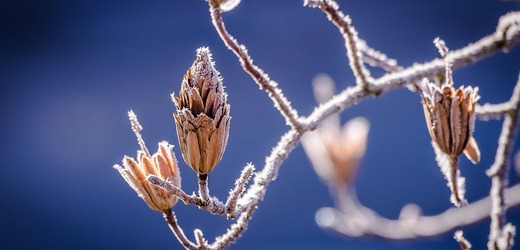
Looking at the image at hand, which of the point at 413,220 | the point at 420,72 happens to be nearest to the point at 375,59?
the point at 420,72


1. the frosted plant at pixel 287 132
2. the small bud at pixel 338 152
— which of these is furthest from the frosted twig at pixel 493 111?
the small bud at pixel 338 152

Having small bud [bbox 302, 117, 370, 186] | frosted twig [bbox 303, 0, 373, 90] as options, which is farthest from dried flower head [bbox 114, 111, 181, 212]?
small bud [bbox 302, 117, 370, 186]

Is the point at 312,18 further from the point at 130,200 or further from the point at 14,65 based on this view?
the point at 14,65

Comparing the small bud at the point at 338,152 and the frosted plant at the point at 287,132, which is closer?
the frosted plant at the point at 287,132

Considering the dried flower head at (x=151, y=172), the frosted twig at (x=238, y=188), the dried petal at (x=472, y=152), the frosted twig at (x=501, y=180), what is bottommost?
the frosted twig at (x=501, y=180)

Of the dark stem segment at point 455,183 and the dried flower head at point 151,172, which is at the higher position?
the dried flower head at point 151,172

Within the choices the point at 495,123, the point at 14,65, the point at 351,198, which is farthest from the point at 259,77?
the point at 14,65

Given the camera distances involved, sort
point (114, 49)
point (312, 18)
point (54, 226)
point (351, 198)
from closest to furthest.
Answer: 1. point (351, 198)
2. point (312, 18)
3. point (114, 49)
4. point (54, 226)

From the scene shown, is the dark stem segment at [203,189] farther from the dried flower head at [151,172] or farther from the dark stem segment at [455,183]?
A: the dark stem segment at [455,183]
